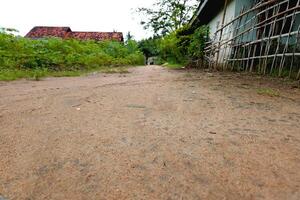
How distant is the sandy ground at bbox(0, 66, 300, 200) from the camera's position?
1169mm

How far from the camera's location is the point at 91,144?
1619mm

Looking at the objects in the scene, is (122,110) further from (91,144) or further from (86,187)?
(86,187)

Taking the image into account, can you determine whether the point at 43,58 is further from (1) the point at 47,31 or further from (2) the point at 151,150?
(1) the point at 47,31

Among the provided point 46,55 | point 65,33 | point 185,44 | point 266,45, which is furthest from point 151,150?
point 65,33

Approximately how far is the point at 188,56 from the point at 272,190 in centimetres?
1157

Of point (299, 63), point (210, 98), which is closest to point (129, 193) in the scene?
point (210, 98)

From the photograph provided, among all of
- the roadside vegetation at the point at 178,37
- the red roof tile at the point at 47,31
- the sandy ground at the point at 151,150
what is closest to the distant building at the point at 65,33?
the red roof tile at the point at 47,31

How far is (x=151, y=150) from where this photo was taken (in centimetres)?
153

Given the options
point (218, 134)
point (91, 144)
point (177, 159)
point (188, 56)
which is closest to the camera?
point (177, 159)

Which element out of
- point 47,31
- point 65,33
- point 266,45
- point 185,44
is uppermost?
point 266,45

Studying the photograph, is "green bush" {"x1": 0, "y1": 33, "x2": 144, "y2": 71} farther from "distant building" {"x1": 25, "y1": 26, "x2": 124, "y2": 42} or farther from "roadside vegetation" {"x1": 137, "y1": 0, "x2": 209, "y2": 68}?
"distant building" {"x1": 25, "y1": 26, "x2": 124, "y2": 42}

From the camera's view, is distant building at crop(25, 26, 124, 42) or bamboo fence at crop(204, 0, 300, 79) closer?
bamboo fence at crop(204, 0, 300, 79)

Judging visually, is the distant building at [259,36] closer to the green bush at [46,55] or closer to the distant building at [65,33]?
the green bush at [46,55]

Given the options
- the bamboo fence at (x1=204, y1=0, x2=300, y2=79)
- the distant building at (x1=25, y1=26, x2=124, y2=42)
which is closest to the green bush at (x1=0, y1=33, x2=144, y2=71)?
the bamboo fence at (x1=204, y1=0, x2=300, y2=79)
